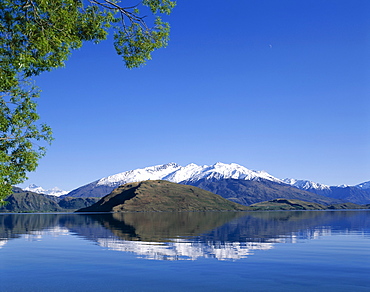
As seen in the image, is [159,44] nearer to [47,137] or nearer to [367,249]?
[47,137]

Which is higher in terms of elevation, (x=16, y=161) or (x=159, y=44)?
(x=159, y=44)

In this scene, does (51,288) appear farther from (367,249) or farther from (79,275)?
(367,249)

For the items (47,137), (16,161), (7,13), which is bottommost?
(16,161)

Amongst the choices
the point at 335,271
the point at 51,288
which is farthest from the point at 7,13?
the point at 335,271

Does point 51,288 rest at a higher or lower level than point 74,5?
lower

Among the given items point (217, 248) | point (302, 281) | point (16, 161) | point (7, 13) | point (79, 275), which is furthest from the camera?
point (217, 248)

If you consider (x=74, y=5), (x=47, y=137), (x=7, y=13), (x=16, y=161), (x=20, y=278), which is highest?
(x=74, y=5)

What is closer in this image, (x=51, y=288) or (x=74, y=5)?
(x=74, y=5)

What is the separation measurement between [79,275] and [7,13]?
24293 millimetres

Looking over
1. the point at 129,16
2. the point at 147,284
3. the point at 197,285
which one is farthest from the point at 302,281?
the point at 129,16

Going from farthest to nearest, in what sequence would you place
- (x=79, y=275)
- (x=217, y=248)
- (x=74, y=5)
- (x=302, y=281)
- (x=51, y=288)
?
(x=217, y=248)
(x=79, y=275)
(x=302, y=281)
(x=51, y=288)
(x=74, y=5)

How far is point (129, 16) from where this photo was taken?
28266 millimetres

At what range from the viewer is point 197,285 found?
30578 millimetres

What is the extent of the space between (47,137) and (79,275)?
14.7m
